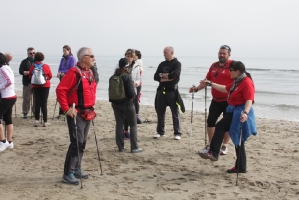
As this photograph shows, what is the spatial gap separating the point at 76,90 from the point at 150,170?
1.93 meters

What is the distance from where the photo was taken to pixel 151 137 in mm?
8328

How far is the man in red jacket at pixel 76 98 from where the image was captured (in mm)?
4789

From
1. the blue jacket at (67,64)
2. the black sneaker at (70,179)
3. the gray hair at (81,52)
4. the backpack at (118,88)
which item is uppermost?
the gray hair at (81,52)

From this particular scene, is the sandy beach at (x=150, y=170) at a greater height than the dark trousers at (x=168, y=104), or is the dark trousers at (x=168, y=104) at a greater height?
the dark trousers at (x=168, y=104)

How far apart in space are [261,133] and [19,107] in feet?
27.4

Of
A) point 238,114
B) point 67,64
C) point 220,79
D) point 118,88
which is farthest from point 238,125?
point 67,64

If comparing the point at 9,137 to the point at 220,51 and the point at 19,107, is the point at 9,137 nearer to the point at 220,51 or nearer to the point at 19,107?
the point at 220,51

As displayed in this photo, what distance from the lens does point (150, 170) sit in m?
5.90

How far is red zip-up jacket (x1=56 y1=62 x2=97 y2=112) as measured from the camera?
15.7 feet

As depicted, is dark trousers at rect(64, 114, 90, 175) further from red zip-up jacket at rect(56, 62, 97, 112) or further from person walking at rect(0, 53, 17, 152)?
person walking at rect(0, 53, 17, 152)

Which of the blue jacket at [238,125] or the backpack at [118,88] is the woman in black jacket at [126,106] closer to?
the backpack at [118,88]

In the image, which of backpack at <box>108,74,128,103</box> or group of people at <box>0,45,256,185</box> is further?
backpack at <box>108,74,128,103</box>

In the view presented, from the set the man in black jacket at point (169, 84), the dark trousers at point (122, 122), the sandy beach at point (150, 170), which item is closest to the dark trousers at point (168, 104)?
the man in black jacket at point (169, 84)

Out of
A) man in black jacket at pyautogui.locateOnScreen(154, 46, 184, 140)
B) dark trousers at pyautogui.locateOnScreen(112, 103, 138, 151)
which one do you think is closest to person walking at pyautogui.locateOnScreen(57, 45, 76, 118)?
man in black jacket at pyautogui.locateOnScreen(154, 46, 184, 140)
